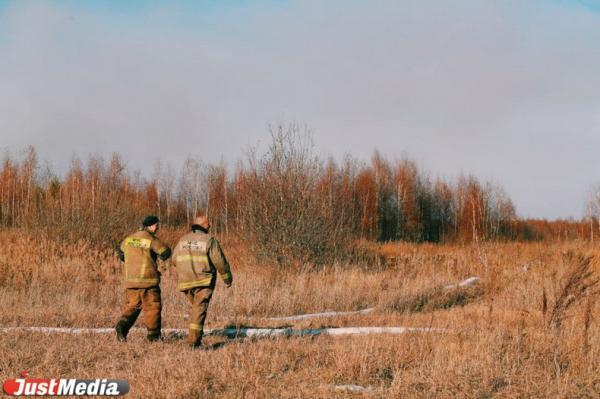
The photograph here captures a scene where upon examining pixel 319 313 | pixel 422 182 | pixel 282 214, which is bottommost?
pixel 319 313

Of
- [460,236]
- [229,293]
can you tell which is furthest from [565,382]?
[460,236]

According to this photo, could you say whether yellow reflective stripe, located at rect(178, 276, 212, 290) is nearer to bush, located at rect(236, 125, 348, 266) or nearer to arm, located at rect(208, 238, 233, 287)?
arm, located at rect(208, 238, 233, 287)

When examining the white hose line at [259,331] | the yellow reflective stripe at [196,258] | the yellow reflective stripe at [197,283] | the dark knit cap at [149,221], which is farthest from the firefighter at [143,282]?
the white hose line at [259,331]

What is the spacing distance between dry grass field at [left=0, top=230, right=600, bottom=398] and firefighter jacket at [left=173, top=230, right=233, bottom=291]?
2.89 ft

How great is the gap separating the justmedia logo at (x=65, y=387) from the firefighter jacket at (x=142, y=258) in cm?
249

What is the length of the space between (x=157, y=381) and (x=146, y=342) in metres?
2.56

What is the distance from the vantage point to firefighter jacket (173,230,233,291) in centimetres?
831

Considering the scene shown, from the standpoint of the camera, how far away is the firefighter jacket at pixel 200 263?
8312 mm

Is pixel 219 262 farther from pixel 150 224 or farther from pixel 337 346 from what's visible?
pixel 337 346

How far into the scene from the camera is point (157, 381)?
236 inches

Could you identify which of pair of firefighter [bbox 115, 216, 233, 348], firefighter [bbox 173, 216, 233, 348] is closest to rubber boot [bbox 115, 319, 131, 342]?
pair of firefighter [bbox 115, 216, 233, 348]

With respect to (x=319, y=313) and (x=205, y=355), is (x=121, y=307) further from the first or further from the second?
(x=205, y=355)

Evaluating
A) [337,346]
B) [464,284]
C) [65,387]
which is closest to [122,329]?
[65,387]

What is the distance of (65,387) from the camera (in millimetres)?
6109
